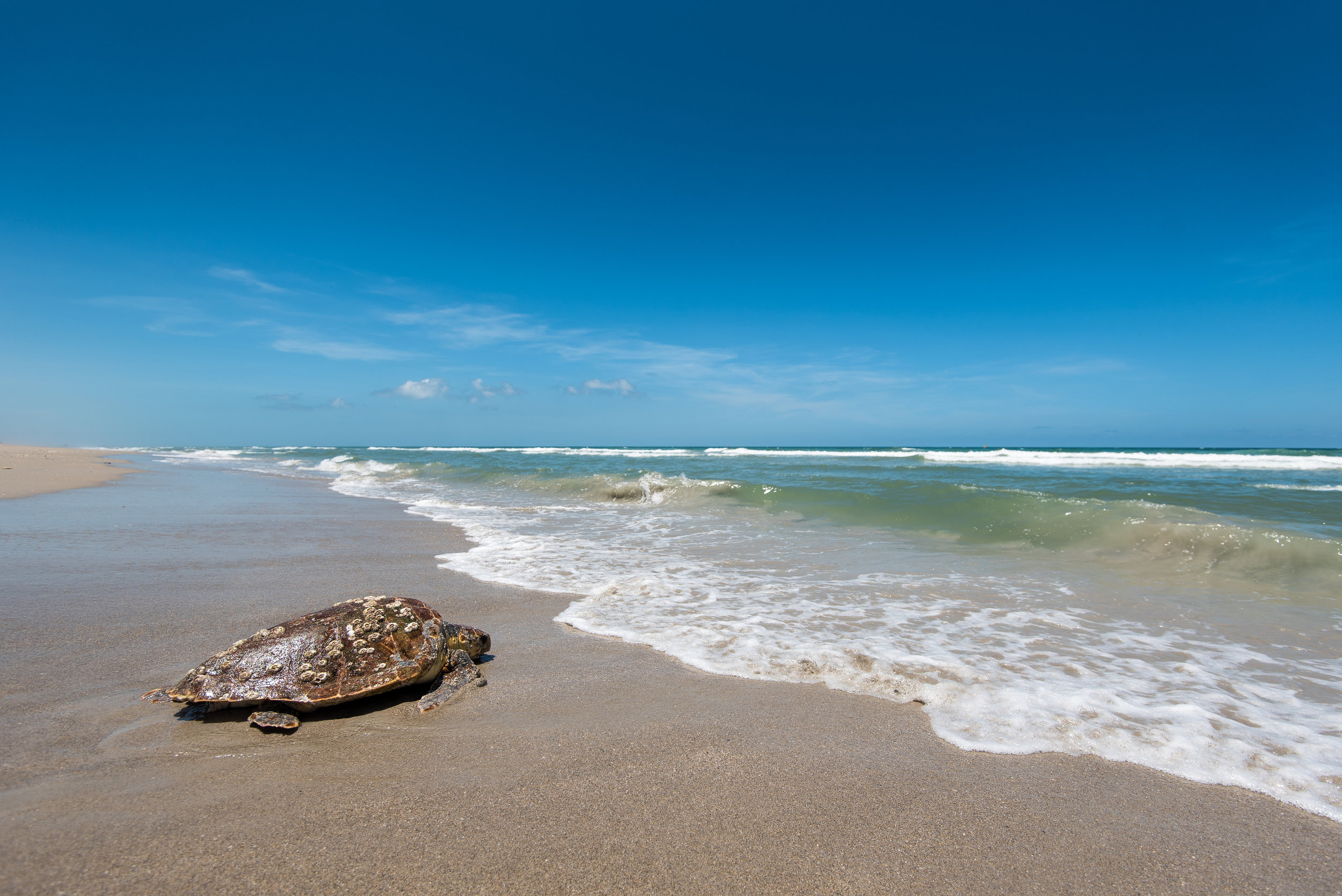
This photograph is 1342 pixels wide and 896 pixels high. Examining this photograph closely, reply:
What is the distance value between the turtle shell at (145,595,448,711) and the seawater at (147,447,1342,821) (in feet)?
5.29

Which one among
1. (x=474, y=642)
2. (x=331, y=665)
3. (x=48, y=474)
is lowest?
(x=474, y=642)

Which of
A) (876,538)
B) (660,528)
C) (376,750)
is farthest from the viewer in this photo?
(660,528)

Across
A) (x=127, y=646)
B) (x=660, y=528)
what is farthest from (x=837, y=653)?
(x=660, y=528)

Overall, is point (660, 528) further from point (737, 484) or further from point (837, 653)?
point (837, 653)

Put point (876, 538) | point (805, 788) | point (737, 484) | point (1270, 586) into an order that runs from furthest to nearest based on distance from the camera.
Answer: point (737, 484) < point (876, 538) < point (1270, 586) < point (805, 788)

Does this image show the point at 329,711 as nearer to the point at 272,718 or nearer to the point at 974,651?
the point at 272,718

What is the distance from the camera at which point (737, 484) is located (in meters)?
14.4

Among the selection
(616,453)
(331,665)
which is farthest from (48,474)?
(616,453)

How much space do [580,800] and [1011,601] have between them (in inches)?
188

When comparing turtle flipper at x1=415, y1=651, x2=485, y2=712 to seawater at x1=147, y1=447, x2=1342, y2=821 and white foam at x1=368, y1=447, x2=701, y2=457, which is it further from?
white foam at x1=368, y1=447, x2=701, y2=457

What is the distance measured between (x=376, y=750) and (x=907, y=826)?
239 centimetres

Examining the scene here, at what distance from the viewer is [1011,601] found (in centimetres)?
550

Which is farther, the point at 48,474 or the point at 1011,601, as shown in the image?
the point at 48,474

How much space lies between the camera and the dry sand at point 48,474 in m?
13.9
